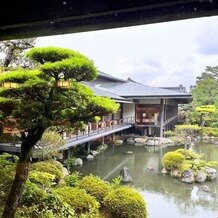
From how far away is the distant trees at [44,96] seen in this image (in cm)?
534

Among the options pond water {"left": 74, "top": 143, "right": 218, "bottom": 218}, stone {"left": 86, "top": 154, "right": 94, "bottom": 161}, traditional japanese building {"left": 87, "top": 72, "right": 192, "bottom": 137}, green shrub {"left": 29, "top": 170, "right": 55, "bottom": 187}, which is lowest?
pond water {"left": 74, "top": 143, "right": 218, "bottom": 218}

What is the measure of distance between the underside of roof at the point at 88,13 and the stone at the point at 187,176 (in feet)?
36.4

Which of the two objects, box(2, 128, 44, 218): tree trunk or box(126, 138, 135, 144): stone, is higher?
box(2, 128, 44, 218): tree trunk

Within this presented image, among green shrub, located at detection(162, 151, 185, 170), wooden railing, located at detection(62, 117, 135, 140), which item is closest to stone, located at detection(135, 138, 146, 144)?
wooden railing, located at detection(62, 117, 135, 140)

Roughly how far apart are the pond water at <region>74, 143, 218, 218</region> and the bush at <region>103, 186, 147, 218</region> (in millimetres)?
1734

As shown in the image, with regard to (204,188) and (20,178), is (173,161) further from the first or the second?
(20,178)

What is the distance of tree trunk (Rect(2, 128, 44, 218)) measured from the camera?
5.11m

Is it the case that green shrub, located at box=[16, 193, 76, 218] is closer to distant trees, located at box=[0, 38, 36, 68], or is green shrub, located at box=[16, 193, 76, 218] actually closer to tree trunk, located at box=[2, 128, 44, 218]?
tree trunk, located at box=[2, 128, 44, 218]

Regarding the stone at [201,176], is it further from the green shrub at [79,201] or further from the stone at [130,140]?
the stone at [130,140]

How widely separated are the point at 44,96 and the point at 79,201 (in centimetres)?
237

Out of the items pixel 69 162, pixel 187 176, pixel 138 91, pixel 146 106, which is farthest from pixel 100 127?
pixel 138 91

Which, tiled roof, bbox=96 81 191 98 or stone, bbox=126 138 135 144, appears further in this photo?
tiled roof, bbox=96 81 191 98

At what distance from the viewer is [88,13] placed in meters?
1.78

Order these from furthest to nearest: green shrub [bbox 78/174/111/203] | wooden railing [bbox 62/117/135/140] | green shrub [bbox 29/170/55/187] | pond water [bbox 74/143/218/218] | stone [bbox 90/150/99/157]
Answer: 1. stone [bbox 90/150/99/157]
2. wooden railing [bbox 62/117/135/140]
3. pond water [bbox 74/143/218/218]
4. green shrub [bbox 78/174/111/203]
5. green shrub [bbox 29/170/55/187]
